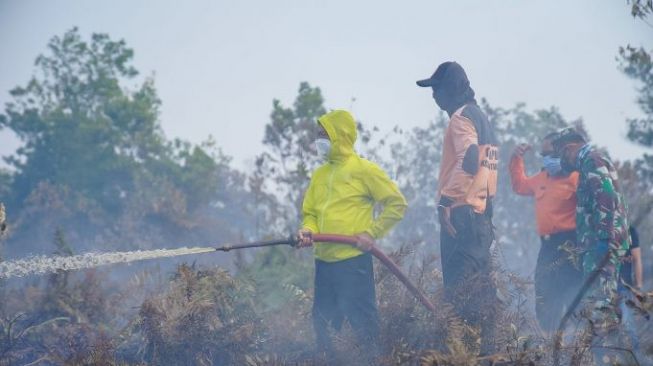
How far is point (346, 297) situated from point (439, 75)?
→ 86.6 inches

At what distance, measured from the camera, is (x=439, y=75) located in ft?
21.5

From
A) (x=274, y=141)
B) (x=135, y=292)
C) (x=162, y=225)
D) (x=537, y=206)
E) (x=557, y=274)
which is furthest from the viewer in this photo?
(x=162, y=225)

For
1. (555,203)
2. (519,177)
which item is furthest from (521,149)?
(555,203)

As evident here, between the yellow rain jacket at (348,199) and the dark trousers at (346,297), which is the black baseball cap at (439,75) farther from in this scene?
the dark trousers at (346,297)

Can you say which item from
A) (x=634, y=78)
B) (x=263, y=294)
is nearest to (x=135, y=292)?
(x=263, y=294)

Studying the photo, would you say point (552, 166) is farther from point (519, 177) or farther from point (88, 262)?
point (88, 262)

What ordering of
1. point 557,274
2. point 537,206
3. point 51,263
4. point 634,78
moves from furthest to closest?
point 634,78
point 537,206
point 557,274
point 51,263

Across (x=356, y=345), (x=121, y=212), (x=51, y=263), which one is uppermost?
(x=121, y=212)

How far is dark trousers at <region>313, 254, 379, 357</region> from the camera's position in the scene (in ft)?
19.6

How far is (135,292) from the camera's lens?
9789 mm

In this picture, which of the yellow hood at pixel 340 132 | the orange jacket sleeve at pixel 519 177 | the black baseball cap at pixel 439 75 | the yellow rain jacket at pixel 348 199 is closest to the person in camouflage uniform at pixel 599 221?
the orange jacket sleeve at pixel 519 177

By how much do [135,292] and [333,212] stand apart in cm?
477

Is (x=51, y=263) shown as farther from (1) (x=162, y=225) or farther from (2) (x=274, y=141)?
(1) (x=162, y=225)

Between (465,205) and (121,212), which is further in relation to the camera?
(121,212)
